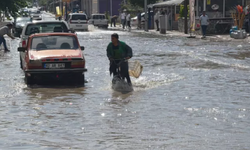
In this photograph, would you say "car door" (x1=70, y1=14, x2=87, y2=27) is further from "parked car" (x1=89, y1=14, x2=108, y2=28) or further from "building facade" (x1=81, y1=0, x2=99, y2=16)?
"building facade" (x1=81, y1=0, x2=99, y2=16)

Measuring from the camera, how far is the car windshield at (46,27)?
1870 cm

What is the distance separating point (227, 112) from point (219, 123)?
1128 millimetres

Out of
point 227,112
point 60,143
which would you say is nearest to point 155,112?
point 227,112

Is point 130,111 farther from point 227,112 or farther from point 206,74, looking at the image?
point 206,74

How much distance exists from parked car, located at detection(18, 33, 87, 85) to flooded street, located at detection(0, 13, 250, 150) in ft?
1.28

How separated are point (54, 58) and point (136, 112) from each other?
416 centimetres

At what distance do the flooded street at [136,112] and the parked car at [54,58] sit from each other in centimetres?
39

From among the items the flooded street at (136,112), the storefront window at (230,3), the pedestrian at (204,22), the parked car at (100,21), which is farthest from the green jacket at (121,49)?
the parked car at (100,21)

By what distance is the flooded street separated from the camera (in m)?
8.30

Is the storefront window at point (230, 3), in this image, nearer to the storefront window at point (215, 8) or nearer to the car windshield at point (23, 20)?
the storefront window at point (215, 8)

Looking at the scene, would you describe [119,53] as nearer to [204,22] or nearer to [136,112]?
[136,112]

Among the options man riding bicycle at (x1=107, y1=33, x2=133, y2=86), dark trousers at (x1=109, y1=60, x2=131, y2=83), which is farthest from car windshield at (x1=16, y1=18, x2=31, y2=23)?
man riding bicycle at (x1=107, y1=33, x2=133, y2=86)

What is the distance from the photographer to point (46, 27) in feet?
61.9

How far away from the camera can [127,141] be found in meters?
8.32
